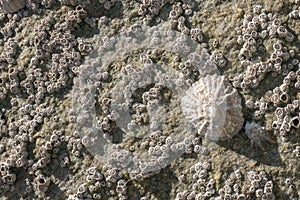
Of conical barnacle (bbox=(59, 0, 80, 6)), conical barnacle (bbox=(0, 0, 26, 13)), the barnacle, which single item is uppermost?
conical barnacle (bbox=(0, 0, 26, 13))

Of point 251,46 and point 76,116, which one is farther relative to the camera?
point 76,116

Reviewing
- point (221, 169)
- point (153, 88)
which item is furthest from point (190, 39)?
point (221, 169)

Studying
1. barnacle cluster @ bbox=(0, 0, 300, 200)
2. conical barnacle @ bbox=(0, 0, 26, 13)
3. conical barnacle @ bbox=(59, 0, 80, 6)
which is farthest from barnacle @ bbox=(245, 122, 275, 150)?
conical barnacle @ bbox=(0, 0, 26, 13)

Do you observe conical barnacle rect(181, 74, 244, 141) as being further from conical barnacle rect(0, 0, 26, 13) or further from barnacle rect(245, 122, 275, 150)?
conical barnacle rect(0, 0, 26, 13)

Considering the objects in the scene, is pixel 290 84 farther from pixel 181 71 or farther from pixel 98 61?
pixel 98 61

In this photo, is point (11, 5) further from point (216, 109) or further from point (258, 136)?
point (258, 136)

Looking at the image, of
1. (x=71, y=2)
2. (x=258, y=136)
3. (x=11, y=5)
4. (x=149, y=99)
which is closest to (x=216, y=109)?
(x=258, y=136)

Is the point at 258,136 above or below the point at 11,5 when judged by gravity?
below
